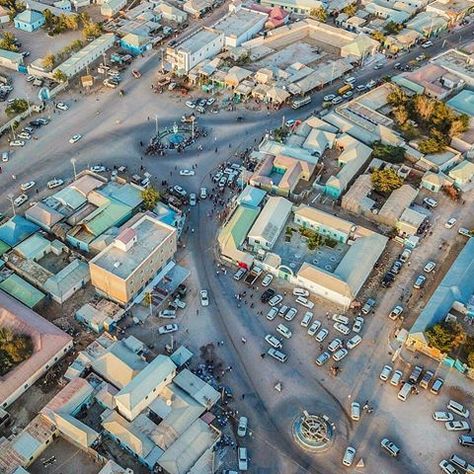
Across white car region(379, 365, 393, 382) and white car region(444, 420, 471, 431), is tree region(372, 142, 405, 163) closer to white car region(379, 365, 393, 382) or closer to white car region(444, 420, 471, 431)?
white car region(379, 365, 393, 382)

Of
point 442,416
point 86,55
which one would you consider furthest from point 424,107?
point 86,55

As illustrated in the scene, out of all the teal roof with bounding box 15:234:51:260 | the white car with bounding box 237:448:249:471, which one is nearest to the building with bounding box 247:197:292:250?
the teal roof with bounding box 15:234:51:260

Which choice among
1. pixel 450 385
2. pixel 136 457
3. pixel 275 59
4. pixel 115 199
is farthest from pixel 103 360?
pixel 275 59

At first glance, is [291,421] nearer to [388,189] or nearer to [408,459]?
[408,459]

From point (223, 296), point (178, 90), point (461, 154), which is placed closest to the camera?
point (223, 296)

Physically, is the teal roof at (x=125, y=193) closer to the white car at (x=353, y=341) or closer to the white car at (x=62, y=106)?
the white car at (x=62, y=106)

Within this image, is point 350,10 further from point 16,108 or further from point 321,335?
point 321,335
